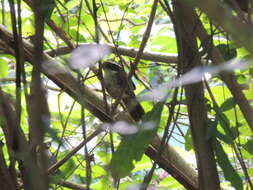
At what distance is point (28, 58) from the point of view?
806 millimetres

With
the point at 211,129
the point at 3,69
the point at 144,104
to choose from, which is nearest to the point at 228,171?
the point at 211,129

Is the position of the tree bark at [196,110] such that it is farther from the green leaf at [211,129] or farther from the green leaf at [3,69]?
the green leaf at [3,69]

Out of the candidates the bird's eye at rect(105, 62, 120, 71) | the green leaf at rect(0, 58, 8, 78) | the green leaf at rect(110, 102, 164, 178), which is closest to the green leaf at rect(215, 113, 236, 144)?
the green leaf at rect(110, 102, 164, 178)

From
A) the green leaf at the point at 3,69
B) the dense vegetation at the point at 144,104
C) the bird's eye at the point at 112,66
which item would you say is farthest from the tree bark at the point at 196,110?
the green leaf at the point at 3,69

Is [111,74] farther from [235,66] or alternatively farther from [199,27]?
[235,66]

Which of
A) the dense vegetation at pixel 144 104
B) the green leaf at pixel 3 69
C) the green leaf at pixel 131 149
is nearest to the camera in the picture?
the dense vegetation at pixel 144 104

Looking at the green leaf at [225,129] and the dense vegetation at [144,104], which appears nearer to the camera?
the dense vegetation at [144,104]

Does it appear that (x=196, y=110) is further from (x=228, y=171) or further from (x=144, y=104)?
(x=144, y=104)

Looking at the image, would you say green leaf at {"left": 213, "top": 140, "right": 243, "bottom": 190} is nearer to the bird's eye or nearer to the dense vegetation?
the dense vegetation

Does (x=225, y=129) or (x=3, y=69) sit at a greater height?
(x=3, y=69)

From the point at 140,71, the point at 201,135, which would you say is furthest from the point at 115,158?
the point at 140,71

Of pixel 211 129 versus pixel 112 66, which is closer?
pixel 211 129

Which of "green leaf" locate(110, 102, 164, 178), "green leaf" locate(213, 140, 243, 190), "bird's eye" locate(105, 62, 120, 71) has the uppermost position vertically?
"bird's eye" locate(105, 62, 120, 71)

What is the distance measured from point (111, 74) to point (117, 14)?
1.22ft
